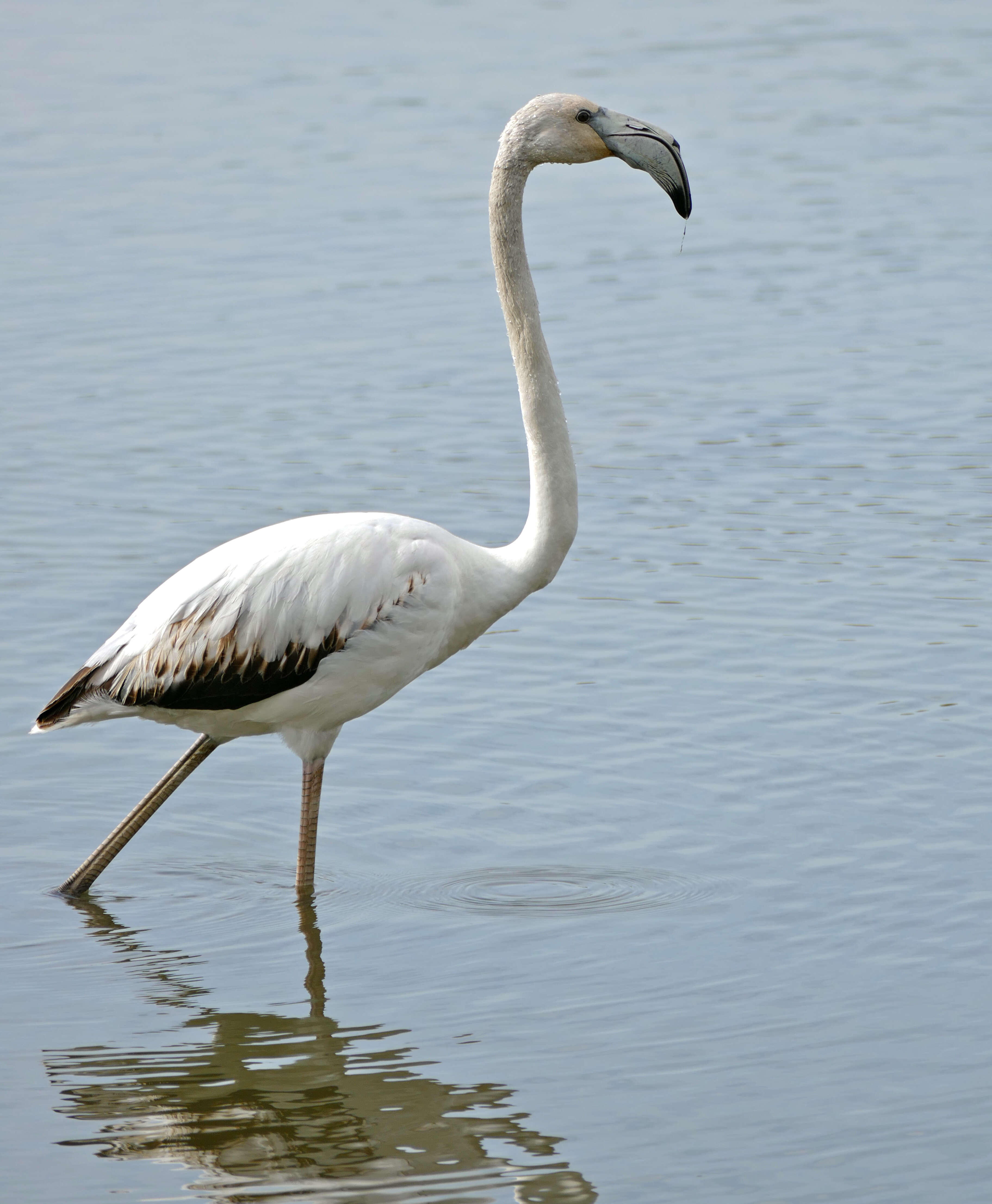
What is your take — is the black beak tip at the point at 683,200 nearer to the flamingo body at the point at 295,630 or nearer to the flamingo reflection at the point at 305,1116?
the flamingo body at the point at 295,630

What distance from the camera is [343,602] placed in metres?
7.08

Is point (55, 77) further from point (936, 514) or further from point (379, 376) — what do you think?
point (936, 514)

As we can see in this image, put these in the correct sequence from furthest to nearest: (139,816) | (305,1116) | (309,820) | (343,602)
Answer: (139,816)
(309,820)
(343,602)
(305,1116)

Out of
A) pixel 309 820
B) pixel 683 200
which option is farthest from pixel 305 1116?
pixel 683 200

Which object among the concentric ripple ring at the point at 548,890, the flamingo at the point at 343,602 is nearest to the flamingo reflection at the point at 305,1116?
the concentric ripple ring at the point at 548,890

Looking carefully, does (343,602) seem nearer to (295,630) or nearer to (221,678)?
(295,630)

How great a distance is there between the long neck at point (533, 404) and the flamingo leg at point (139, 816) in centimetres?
140

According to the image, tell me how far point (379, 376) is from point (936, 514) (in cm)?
451

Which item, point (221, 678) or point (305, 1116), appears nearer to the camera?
point (305, 1116)

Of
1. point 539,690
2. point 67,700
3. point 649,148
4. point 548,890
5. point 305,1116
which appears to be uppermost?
point 649,148

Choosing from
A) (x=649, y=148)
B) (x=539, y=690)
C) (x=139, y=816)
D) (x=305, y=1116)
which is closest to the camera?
(x=305, y=1116)

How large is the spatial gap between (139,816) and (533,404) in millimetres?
2165

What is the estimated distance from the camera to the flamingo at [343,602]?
7.11 m

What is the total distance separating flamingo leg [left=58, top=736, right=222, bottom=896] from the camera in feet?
24.8
